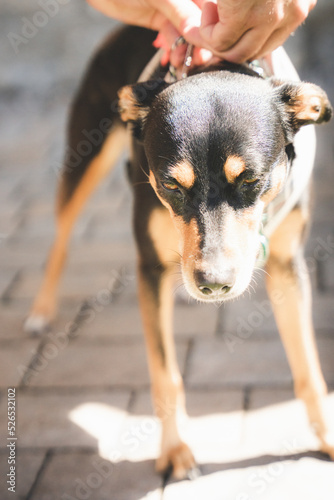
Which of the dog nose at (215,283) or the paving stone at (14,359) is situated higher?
the dog nose at (215,283)

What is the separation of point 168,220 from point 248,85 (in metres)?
0.53

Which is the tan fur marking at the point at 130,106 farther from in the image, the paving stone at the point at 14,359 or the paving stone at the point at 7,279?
the paving stone at the point at 7,279

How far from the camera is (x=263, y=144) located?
1.77m

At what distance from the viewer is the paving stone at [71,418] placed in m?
2.51

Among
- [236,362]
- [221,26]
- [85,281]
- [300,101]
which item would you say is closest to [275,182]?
[300,101]

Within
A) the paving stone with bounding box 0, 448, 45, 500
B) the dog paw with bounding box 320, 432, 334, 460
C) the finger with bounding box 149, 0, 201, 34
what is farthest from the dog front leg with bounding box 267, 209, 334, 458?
the paving stone with bounding box 0, 448, 45, 500

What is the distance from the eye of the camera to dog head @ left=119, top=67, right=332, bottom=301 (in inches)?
68.6

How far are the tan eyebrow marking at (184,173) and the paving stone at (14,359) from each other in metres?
1.54

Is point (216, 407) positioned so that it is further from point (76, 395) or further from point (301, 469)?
point (76, 395)

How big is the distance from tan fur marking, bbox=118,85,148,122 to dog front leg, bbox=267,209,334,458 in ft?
2.08

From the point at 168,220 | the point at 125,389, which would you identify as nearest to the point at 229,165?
the point at 168,220

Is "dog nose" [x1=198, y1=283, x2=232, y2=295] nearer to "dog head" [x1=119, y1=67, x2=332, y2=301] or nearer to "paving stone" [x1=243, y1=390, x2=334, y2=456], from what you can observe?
"dog head" [x1=119, y1=67, x2=332, y2=301]

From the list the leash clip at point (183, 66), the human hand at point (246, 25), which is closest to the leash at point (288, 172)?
the leash clip at point (183, 66)

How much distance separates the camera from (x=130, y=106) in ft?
6.52
